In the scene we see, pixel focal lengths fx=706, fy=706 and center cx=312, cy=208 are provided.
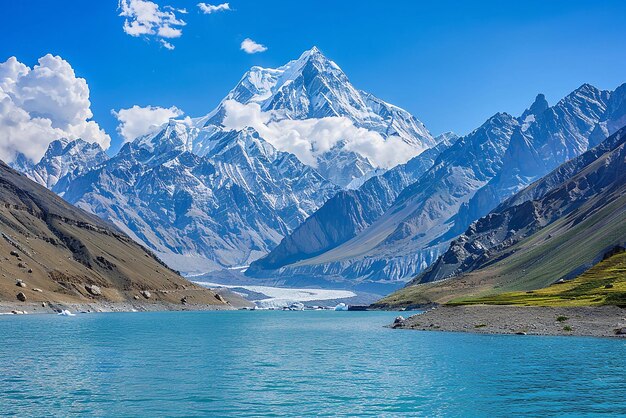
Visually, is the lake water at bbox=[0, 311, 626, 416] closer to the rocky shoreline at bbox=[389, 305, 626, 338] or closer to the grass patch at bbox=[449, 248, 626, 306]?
the rocky shoreline at bbox=[389, 305, 626, 338]

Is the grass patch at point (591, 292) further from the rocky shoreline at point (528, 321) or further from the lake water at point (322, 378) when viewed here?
the lake water at point (322, 378)

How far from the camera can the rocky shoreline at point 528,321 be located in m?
114

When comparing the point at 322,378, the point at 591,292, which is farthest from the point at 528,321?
the point at 322,378

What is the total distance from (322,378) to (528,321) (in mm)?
66098

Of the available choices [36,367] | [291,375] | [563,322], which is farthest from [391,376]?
[563,322]

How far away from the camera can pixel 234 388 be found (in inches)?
2729

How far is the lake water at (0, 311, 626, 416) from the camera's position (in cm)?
5819

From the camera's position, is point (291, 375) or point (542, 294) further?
point (542, 294)

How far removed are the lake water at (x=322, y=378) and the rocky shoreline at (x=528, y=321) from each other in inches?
248

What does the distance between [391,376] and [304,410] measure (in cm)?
2218

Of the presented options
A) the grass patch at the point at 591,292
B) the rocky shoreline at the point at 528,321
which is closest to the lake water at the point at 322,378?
the rocky shoreline at the point at 528,321

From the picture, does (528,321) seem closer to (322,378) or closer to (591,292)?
(591,292)

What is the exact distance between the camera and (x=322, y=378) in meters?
76.4

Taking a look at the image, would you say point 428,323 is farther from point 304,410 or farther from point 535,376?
point 304,410
